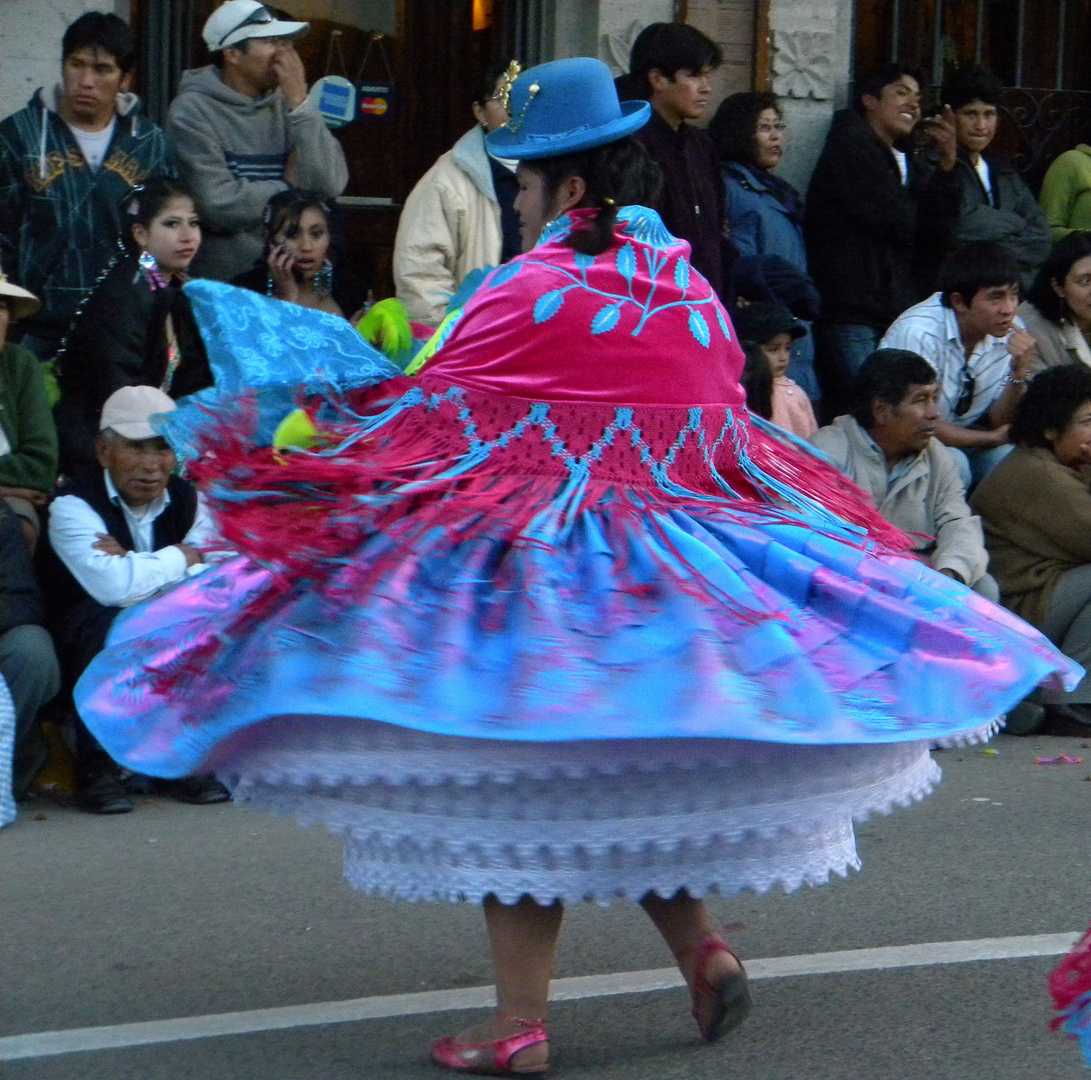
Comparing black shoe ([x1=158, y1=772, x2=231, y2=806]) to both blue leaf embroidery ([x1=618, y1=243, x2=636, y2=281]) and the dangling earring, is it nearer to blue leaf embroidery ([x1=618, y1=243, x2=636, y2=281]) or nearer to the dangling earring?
the dangling earring

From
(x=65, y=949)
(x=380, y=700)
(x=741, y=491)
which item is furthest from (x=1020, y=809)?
(x=380, y=700)

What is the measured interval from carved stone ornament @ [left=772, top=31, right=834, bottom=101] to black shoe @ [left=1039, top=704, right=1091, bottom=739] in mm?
3498

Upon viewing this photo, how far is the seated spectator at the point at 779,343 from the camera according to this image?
23.9 ft

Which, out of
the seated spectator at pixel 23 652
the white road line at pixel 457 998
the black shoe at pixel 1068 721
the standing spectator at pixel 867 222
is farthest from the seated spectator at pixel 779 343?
the white road line at pixel 457 998

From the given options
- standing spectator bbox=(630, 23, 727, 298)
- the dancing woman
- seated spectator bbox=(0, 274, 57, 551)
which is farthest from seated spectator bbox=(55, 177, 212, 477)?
the dancing woman

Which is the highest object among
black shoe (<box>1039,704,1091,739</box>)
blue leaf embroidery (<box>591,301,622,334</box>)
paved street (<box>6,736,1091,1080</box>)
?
blue leaf embroidery (<box>591,301,622,334</box>)

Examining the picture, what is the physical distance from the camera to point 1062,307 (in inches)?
333

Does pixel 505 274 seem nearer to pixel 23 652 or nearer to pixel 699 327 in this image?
pixel 699 327

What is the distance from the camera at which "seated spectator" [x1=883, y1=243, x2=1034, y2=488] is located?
8.02 meters

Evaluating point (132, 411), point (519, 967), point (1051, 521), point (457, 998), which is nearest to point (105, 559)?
point (132, 411)

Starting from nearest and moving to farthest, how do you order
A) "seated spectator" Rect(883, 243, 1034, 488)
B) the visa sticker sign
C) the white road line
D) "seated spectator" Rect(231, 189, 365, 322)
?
1. the white road line
2. "seated spectator" Rect(231, 189, 365, 322)
3. "seated spectator" Rect(883, 243, 1034, 488)
4. the visa sticker sign

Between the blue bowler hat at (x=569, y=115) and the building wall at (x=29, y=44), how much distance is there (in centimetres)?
474

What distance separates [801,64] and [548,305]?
20.1 ft

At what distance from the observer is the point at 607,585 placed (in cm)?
309
